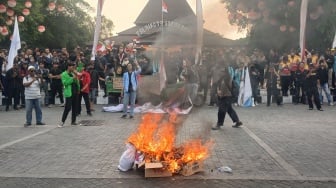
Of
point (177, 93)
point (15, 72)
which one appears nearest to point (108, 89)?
point (15, 72)

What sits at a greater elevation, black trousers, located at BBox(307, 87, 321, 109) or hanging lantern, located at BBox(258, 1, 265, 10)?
hanging lantern, located at BBox(258, 1, 265, 10)

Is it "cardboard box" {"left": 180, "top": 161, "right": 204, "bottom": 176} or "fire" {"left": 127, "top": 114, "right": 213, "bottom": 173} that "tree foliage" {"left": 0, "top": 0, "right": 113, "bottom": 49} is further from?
"cardboard box" {"left": 180, "top": 161, "right": 204, "bottom": 176}

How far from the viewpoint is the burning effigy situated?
25.0 ft

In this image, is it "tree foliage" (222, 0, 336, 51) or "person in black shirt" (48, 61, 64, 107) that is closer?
"tree foliage" (222, 0, 336, 51)

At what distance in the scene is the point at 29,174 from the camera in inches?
308

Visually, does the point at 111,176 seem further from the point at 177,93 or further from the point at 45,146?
the point at 177,93

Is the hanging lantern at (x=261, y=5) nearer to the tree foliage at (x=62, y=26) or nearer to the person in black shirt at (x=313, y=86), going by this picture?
the person in black shirt at (x=313, y=86)

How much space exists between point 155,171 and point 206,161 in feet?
4.89

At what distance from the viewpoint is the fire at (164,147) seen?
7.76 meters

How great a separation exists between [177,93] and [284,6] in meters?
3.84

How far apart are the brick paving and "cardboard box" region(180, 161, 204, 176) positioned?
0.12 metres

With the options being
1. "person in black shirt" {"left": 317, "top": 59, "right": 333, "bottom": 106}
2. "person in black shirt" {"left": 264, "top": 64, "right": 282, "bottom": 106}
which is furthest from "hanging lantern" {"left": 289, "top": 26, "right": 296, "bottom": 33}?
"person in black shirt" {"left": 264, "top": 64, "right": 282, "bottom": 106}

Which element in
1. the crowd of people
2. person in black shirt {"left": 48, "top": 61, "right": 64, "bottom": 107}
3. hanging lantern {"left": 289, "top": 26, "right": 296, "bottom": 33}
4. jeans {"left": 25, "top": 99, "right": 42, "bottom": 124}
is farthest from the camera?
person in black shirt {"left": 48, "top": 61, "right": 64, "bottom": 107}

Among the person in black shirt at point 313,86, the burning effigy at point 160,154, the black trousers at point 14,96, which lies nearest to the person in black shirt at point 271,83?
the person in black shirt at point 313,86
